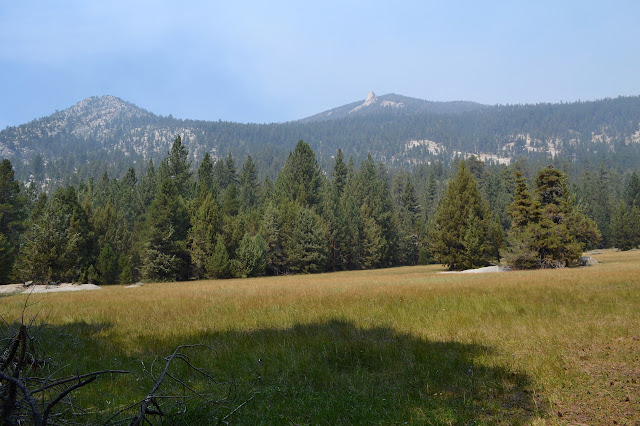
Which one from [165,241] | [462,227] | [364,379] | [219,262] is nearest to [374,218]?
[462,227]

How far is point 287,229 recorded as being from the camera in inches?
2312

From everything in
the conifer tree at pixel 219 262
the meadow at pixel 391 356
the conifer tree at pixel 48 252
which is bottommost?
the conifer tree at pixel 219 262

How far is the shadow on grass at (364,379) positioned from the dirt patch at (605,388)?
0.55 metres

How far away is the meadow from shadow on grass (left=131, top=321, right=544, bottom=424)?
3 centimetres

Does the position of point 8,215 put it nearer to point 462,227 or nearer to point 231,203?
point 231,203

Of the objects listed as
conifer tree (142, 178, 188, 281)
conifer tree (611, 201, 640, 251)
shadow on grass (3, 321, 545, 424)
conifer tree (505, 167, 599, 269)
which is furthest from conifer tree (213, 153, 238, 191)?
shadow on grass (3, 321, 545, 424)

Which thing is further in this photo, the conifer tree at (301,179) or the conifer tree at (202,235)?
the conifer tree at (301,179)

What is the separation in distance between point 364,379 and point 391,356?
1326 millimetres

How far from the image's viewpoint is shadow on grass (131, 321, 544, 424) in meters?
5.19

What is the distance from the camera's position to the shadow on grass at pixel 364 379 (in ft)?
17.0

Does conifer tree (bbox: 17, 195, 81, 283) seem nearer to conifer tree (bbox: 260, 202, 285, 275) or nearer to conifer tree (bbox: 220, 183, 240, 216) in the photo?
conifer tree (bbox: 260, 202, 285, 275)

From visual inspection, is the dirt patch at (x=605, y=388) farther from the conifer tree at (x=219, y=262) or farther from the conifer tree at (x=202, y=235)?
the conifer tree at (x=202, y=235)

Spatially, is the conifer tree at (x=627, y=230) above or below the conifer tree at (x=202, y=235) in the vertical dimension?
below

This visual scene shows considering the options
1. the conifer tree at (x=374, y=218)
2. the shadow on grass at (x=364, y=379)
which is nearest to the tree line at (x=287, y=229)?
the conifer tree at (x=374, y=218)
